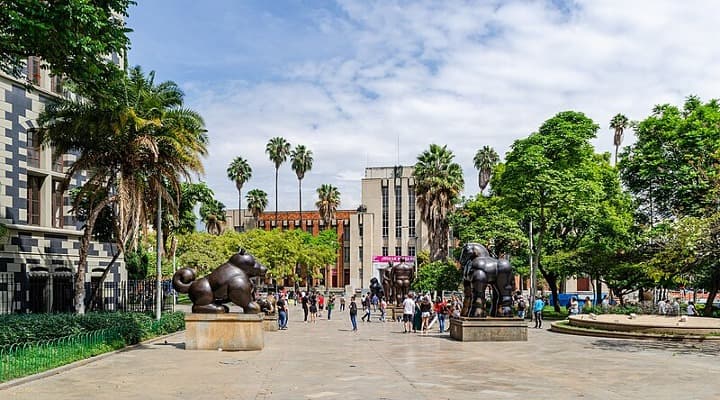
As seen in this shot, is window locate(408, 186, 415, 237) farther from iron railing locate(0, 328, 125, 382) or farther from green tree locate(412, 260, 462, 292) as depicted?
iron railing locate(0, 328, 125, 382)

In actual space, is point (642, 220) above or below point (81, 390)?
above

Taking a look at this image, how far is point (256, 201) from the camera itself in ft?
315

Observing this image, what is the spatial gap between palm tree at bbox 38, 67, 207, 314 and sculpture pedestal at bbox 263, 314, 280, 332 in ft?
26.1

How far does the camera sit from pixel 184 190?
1567 inches

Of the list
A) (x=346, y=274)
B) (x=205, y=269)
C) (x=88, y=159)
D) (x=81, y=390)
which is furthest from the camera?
(x=346, y=274)

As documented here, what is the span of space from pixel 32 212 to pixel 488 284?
A: 16292 mm

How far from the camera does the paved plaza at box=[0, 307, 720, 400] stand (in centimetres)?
1334

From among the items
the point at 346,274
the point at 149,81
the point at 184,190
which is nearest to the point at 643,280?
the point at 184,190

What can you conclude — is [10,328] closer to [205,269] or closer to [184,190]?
[184,190]

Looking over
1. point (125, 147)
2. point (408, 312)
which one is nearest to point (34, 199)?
point (125, 147)

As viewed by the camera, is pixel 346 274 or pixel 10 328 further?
pixel 346 274

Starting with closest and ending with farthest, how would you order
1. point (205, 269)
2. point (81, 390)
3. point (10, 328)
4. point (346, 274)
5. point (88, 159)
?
point (81, 390) → point (10, 328) → point (88, 159) → point (205, 269) → point (346, 274)

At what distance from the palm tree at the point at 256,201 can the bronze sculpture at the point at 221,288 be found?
243 ft

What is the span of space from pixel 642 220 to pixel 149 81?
2788 centimetres
